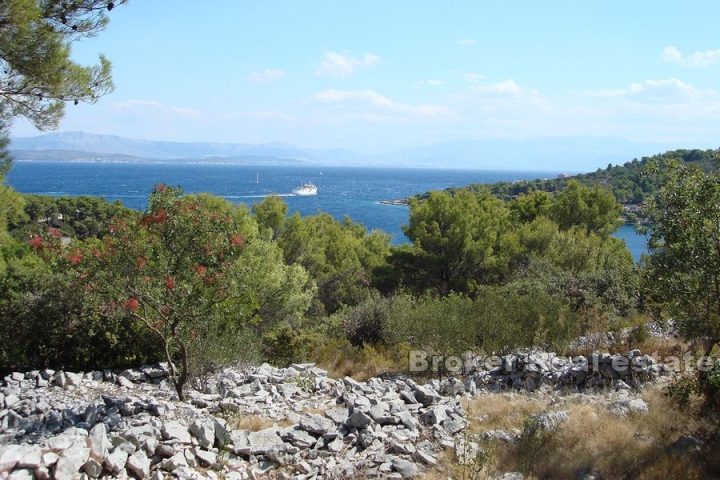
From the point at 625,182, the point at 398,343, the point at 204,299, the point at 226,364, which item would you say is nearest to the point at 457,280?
the point at 398,343

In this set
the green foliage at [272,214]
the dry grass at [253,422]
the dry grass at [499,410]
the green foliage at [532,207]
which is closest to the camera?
the dry grass at [253,422]

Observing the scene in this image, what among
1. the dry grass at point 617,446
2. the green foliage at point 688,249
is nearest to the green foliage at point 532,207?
the dry grass at point 617,446

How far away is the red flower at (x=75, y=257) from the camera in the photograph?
837cm

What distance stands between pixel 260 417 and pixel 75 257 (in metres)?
3.89

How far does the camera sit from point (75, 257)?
837cm

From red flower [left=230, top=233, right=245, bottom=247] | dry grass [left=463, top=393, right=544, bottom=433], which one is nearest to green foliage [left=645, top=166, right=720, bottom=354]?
dry grass [left=463, top=393, right=544, bottom=433]

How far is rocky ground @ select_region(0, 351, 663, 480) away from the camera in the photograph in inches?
272

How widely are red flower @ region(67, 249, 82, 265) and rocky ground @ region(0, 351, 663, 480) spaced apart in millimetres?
2410

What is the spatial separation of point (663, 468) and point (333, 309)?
75.3 feet

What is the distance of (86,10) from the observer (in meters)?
8.54

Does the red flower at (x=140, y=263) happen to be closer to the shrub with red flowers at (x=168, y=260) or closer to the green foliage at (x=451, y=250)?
the shrub with red flowers at (x=168, y=260)

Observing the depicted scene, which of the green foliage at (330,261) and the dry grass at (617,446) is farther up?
the dry grass at (617,446)

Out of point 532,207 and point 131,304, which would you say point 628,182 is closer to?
point 532,207

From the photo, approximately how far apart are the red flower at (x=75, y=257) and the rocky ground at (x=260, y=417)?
2.41 m
